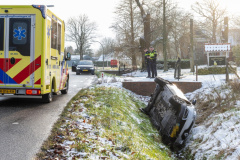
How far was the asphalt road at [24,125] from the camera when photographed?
473 cm

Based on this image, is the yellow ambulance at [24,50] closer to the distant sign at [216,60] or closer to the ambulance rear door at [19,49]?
the ambulance rear door at [19,49]

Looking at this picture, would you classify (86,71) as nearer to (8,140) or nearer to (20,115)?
(20,115)

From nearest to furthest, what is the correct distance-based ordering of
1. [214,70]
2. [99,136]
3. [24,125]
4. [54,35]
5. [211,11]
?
[99,136]
[24,125]
[54,35]
[214,70]
[211,11]

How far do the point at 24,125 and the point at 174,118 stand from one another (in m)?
3.51

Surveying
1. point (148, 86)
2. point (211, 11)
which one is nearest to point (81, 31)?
point (211, 11)

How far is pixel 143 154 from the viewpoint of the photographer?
18.4 feet

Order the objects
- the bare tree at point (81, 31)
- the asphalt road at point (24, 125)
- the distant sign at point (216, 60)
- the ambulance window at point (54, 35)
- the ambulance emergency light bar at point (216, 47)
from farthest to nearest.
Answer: the bare tree at point (81, 31), the ambulance emergency light bar at point (216, 47), the distant sign at point (216, 60), the ambulance window at point (54, 35), the asphalt road at point (24, 125)

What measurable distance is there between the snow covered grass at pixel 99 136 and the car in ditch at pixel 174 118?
25 centimetres

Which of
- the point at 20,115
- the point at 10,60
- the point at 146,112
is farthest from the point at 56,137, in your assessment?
the point at 146,112

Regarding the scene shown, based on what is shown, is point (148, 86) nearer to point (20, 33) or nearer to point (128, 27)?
point (20, 33)

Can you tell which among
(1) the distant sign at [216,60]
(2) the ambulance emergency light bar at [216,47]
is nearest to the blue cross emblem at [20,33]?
(1) the distant sign at [216,60]

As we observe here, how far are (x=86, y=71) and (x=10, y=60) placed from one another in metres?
22.5

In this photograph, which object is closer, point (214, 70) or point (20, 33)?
point (20, 33)

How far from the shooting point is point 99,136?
5.95 m
